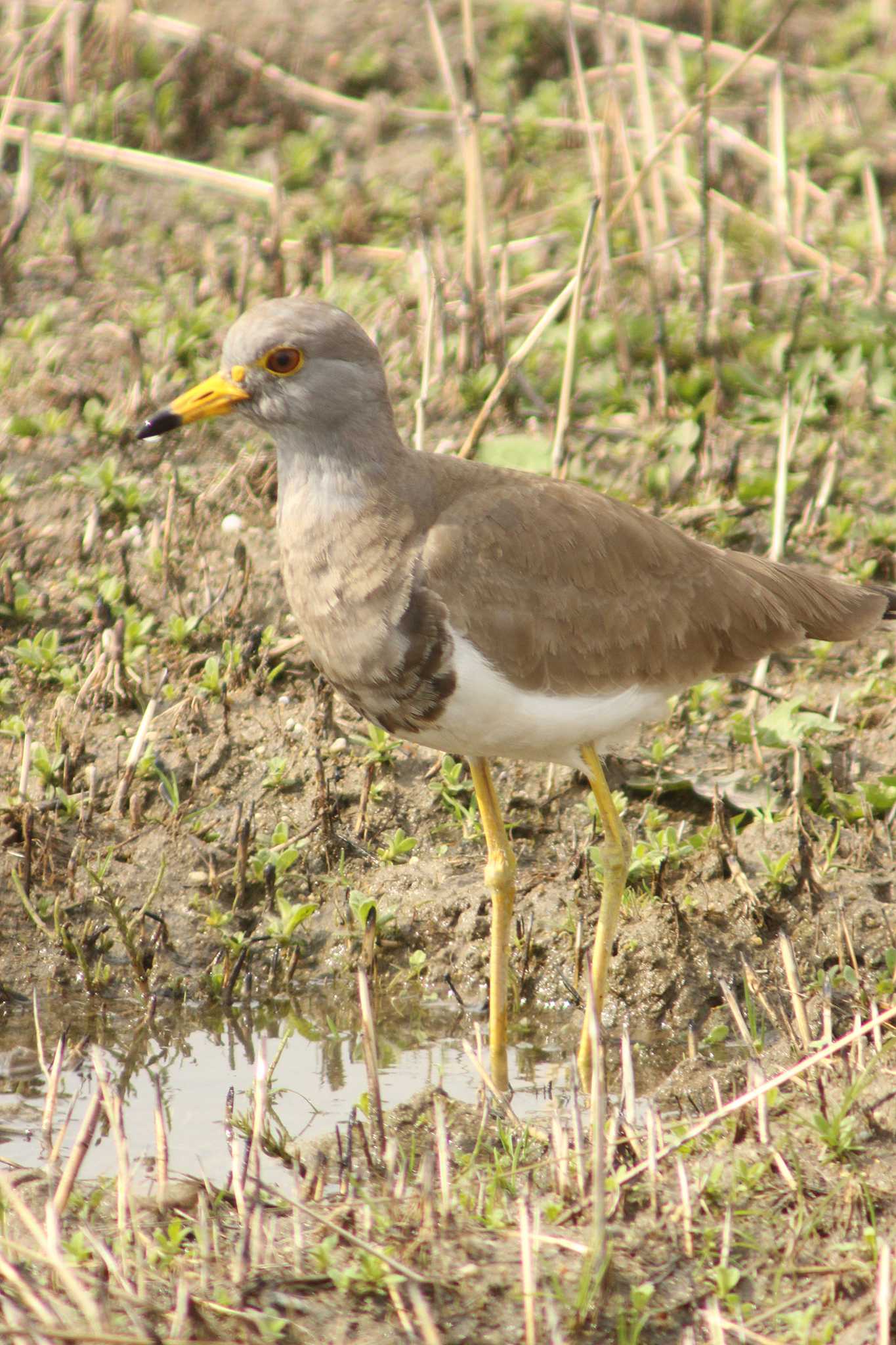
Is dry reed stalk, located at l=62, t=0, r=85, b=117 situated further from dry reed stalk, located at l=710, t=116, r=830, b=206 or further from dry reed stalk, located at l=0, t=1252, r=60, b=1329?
dry reed stalk, located at l=0, t=1252, r=60, b=1329

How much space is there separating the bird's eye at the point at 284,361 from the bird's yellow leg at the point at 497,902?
3.91 feet

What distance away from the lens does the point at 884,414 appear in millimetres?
6820

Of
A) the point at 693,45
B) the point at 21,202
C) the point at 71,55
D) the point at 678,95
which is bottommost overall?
the point at 21,202

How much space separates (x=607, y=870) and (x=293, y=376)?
160cm

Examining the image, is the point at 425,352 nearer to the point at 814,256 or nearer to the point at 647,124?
the point at 647,124

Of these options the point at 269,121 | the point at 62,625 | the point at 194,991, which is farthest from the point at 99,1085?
the point at 269,121

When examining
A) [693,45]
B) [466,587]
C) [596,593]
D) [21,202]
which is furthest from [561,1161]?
[693,45]

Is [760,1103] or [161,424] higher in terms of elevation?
[161,424]

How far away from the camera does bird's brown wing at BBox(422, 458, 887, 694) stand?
4176 millimetres

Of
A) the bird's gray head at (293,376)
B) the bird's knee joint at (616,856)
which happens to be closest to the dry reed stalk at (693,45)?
the bird's gray head at (293,376)

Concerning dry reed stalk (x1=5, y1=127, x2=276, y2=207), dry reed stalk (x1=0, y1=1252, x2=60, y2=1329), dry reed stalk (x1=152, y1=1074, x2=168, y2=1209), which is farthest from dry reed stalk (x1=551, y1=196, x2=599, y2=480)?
dry reed stalk (x1=0, y1=1252, x2=60, y2=1329)

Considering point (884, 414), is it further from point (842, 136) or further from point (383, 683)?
point (383, 683)

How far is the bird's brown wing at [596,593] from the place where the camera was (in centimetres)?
418

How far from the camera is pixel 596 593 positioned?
4406 millimetres
